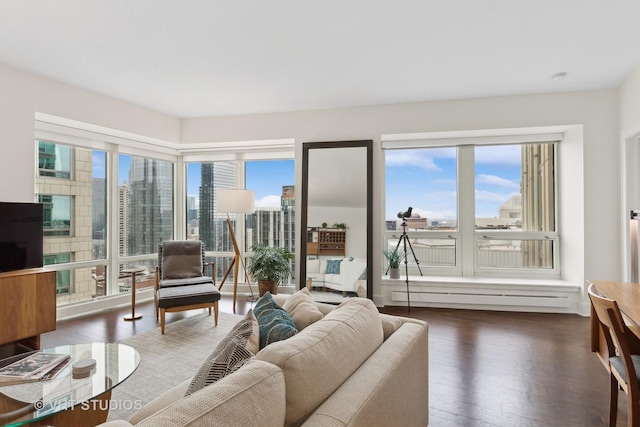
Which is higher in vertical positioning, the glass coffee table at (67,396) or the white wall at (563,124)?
the white wall at (563,124)

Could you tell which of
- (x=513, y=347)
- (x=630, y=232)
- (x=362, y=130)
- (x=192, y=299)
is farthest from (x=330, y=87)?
(x=630, y=232)

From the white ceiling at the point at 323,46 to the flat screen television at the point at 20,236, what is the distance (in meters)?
1.37

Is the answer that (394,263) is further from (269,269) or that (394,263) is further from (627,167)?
(627,167)

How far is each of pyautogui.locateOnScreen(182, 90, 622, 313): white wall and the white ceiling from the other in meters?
0.21

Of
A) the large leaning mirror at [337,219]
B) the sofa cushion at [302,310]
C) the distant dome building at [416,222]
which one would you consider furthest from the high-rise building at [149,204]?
the sofa cushion at [302,310]

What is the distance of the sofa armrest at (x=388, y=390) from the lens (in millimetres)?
1064

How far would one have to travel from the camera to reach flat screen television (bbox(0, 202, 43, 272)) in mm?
3227

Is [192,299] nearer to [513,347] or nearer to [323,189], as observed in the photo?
[323,189]

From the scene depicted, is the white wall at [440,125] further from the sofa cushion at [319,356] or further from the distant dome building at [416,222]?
the sofa cushion at [319,356]

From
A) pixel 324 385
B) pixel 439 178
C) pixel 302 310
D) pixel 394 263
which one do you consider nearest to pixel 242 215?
pixel 394 263

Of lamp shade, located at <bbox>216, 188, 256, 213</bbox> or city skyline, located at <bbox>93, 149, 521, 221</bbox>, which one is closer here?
lamp shade, located at <bbox>216, 188, 256, 213</bbox>

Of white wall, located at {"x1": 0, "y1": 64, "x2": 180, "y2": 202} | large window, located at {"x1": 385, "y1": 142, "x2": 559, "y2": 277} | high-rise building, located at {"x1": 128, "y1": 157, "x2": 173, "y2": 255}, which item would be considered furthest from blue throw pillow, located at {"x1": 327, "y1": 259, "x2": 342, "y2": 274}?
white wall, located at {"x1": 0, "y1": 64, "x2": 180, "y2": 202}

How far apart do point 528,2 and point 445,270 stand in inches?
138

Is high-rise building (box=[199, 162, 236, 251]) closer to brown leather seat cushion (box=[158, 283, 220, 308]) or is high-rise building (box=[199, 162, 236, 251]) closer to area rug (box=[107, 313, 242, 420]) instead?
area rug (box=[107, 313, 242, 420])
